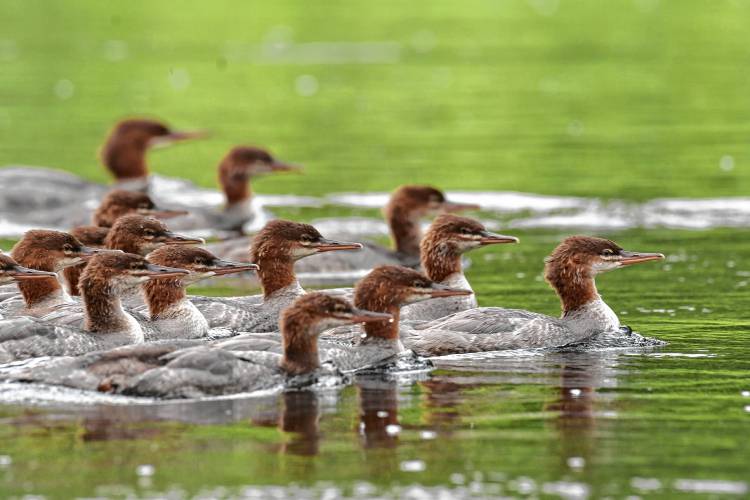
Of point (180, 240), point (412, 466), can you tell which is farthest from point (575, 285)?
point (412, 466)

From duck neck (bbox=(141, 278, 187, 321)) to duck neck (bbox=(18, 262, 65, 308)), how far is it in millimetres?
898

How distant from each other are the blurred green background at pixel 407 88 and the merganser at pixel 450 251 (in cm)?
803

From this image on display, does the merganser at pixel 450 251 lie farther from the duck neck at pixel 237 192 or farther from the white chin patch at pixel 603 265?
the duck neck at pixel 237 192

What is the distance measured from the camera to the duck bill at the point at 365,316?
1269cm

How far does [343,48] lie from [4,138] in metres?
14.0

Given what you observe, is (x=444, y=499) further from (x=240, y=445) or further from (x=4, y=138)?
(x=4, y=138)

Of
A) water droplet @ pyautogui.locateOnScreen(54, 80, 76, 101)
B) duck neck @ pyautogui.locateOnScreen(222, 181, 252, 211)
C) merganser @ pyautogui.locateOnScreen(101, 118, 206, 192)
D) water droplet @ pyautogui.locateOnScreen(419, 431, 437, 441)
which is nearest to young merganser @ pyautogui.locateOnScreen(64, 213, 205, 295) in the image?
water droplet @ pyautogui.locateOnScreen(419, 431, 437, 441)

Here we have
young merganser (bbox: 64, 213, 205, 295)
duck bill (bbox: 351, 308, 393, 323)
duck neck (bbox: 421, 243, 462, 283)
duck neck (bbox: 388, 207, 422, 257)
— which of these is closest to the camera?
duck bill (bbox: 351, 308, 393, 323)

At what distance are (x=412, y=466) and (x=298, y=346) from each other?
2669 millimetres

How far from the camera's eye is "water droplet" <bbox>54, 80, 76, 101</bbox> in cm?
3591

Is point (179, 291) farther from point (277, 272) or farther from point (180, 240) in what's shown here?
point (180, 240)

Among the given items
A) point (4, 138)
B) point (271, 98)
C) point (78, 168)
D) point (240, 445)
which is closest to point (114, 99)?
point (271, 98)

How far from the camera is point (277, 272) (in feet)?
49.8

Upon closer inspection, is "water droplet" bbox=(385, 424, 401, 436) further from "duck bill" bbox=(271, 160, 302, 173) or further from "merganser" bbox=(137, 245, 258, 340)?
"duck bill" bbox=(271, 160, 302, 173)
